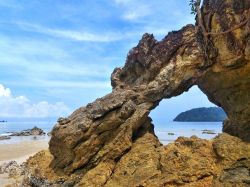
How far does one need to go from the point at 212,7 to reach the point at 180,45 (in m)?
2.58

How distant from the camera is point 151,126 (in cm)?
2033

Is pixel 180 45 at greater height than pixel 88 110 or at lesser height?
greater

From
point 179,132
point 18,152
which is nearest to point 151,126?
point 18,152

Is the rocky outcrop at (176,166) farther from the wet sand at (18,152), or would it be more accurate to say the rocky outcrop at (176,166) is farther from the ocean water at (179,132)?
the ocean water at (179,132)

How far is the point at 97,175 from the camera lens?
1770 cm

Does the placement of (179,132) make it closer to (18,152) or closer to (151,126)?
(18,152)

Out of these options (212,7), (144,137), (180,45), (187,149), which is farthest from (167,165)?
(212,7)

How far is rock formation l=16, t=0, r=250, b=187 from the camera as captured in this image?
52.8 feet

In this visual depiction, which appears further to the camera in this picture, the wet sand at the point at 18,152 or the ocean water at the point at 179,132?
the ocean water at the point at 179,132

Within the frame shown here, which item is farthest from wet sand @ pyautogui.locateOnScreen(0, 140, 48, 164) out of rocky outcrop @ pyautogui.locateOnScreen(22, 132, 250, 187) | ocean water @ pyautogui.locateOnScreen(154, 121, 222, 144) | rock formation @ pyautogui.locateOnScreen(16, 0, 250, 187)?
ocean water @ pyautogui.locateOnScreen(154, 121, 222, 144)

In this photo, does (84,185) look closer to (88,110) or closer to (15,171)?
(88,110)

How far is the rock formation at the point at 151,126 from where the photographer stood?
1609 centimetres

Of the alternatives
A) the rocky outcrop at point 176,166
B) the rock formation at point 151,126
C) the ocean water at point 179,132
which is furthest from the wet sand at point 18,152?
the ocean water at point 179,132

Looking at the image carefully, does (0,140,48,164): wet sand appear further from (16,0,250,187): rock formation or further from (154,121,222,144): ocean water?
(154,121,222,144): ocean water
